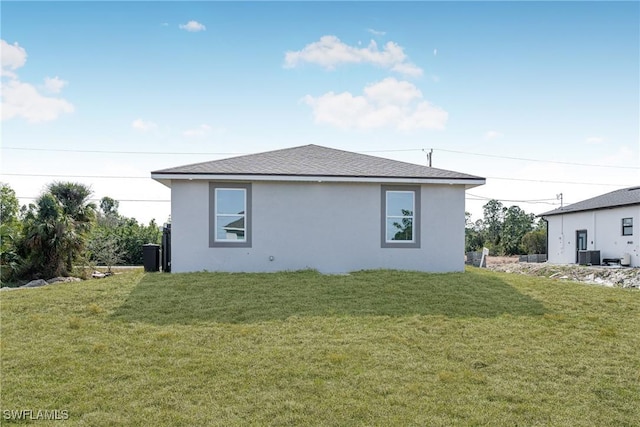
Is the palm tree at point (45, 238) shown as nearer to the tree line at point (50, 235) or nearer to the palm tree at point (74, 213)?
the tree line at point (50, 235)

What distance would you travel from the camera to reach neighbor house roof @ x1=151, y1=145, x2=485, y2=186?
11242mm

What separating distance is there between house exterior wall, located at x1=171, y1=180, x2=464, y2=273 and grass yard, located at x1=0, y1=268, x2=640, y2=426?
240 centimetres

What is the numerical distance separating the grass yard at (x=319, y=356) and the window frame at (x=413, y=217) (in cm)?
298

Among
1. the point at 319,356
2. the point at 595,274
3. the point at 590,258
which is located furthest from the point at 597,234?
the point at 319,356

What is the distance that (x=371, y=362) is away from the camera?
5.29 metres

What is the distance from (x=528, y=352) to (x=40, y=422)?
5.70m

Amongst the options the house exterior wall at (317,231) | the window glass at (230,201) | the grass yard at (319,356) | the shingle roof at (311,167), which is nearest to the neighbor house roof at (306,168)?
the shingle roof at (311,167)

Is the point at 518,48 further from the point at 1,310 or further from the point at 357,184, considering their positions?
the point at 1,310

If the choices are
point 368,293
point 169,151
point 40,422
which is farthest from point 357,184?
point 169,151

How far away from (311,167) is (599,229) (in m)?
20.4

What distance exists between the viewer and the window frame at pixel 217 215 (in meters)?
11.4

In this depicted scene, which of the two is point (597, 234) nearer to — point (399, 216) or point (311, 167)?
point (399, 216)

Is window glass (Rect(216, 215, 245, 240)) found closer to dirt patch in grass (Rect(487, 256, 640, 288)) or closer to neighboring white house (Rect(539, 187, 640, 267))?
dirt patch in grass (Rect(487, 256, 640, 288))

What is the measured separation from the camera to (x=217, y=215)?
11477 millimetres
